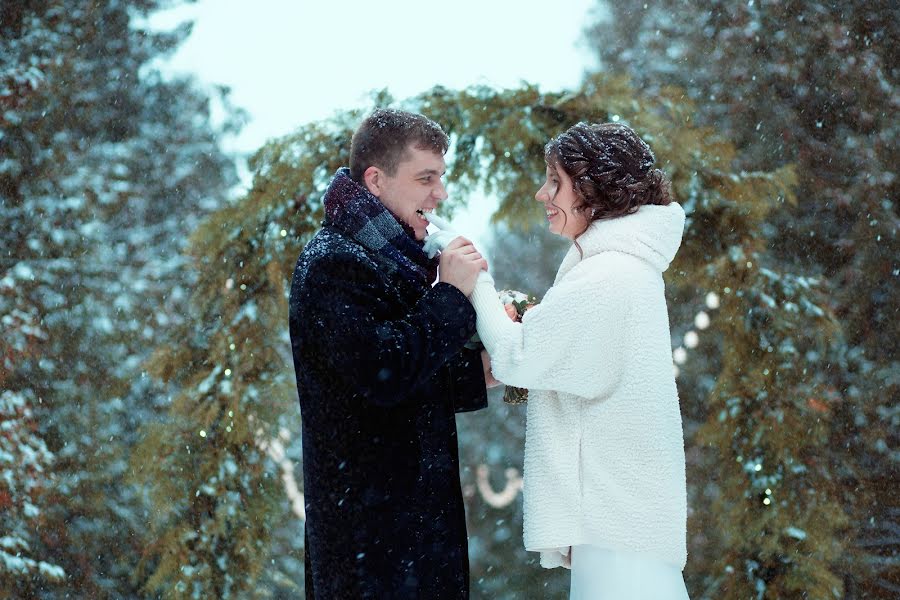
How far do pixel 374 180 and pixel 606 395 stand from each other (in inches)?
28.3

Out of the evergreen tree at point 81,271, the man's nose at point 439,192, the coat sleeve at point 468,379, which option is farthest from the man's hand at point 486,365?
the evergreen tree at point 81,271

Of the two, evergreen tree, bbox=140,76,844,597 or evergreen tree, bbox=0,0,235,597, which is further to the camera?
evergreen tree, bbox=0,0,235,597

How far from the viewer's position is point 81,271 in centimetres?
816

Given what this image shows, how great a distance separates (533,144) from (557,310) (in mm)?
2423

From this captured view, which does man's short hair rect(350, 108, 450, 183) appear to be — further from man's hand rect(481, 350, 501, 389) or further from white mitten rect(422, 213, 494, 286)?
man's hand rect(481, 350, 501, 389)

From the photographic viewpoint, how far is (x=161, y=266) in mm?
8633

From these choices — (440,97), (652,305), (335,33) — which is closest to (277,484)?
(440,97)

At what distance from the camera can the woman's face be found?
2232mm

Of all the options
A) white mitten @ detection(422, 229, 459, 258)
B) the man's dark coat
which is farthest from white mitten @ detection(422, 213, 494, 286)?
the man's dark coat

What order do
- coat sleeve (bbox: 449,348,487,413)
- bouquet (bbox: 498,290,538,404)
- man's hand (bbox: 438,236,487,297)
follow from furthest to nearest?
bouquet (bbox: 498,290,538,404), coat sleeve (bbox: 449,348,487,413), man's hand (bbox: 438,236,487,297)

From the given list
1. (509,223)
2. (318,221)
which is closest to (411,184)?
(318,221)

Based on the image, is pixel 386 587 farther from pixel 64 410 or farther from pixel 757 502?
pixel 64 410

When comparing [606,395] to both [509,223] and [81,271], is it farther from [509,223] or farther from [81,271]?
[81,271]

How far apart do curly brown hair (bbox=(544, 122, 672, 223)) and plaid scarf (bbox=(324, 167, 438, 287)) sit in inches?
15.4
